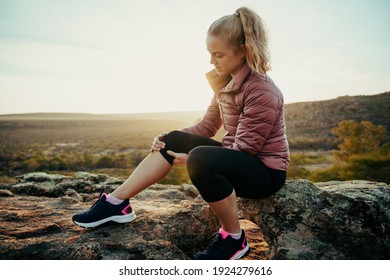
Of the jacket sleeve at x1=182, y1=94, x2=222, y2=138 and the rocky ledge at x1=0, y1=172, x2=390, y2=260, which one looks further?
the jacket sleeve at x1=182, y1=94, x2=222, y2=138

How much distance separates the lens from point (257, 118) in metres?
2.22

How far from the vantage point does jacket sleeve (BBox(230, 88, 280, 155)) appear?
2.22 m

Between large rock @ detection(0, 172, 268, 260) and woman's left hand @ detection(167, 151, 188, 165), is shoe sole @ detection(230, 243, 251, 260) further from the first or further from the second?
woman's left hand @ detection(167, 151, 188, 165)

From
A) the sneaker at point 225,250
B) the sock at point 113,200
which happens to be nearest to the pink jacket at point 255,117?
the sneaker at point 225,250

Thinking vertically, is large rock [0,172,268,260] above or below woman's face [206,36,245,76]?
below

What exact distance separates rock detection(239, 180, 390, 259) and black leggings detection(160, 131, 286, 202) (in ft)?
0.99

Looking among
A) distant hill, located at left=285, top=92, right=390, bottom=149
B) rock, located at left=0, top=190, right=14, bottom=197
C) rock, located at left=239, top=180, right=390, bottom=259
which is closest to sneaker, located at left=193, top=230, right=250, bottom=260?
rock, located at left=239, top=180, right=390, bottom=259

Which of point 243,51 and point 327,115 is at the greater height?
point 243,51

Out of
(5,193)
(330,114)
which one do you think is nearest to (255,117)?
(5,193)

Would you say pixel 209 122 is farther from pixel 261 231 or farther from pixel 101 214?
pixel 101 214

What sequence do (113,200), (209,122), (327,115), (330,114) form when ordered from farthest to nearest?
(327,115)
(330,114)
(209,122)
(113,200)

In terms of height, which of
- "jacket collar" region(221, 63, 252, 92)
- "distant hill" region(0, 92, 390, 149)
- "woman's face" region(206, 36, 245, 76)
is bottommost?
"distant hill" region(0, 92, 390, 149)

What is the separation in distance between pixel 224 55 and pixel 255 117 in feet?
1.79
